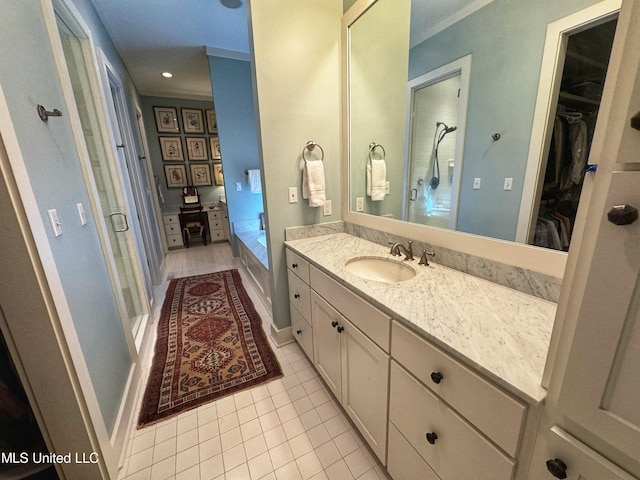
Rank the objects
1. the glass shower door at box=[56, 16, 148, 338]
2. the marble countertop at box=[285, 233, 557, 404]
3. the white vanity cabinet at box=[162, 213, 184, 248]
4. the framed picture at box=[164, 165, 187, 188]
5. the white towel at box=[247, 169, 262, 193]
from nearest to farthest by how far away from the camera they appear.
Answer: the marble countertop at box=[285, 233, 557, 404] → the glass shower door at box=[56, 16, 148, 338] → the white towel at box=[247, 169, 262, 193] → the white vanity cabinet at box=[162, 213, 184, 248] → the framed picture at box=[164, 165, 187, 188]

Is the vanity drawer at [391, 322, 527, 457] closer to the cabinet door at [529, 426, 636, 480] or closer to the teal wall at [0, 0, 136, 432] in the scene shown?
the cabinet door at [529, 426, 636, 480]

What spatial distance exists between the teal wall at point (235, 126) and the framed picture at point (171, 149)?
1.92m

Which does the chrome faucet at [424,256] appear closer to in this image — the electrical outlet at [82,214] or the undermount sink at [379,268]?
the undermount sink at [379,268]

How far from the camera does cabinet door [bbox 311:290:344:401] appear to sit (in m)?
1.37

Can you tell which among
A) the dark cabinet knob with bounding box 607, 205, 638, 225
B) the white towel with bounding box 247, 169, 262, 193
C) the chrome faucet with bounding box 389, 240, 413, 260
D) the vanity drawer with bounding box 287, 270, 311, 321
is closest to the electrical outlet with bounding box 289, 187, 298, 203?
the vanity drawer with bounding box 287, 270, 311, 321

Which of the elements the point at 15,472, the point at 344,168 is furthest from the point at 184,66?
the point at 15,472

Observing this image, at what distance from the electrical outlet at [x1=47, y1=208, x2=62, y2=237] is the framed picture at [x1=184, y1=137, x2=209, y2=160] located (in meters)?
4.50

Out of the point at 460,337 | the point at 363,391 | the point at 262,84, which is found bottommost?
the point at 363,391

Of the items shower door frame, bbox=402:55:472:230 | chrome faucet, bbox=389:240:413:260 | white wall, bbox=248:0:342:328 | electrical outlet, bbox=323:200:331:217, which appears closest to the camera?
shower door frame, bbox=402:55:472:230

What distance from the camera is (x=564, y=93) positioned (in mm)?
877

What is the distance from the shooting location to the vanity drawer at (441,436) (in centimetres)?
68

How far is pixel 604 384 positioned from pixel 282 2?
2.17 meters

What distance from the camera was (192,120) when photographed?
16.3 feet

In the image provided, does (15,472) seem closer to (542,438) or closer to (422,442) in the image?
(422,442)
